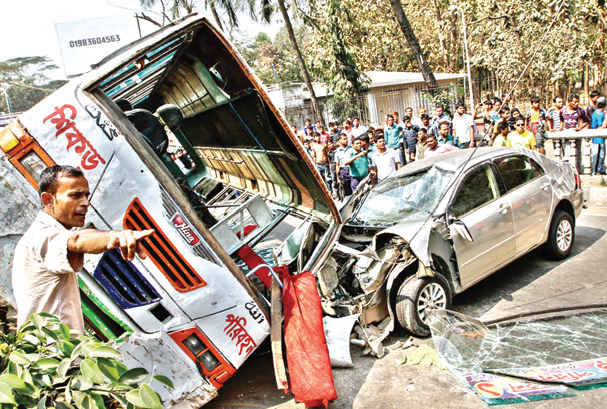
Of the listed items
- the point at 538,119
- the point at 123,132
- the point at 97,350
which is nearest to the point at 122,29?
the point at 538,119

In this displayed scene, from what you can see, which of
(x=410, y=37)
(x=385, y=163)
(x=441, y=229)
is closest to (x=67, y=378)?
(x=441, y=229)

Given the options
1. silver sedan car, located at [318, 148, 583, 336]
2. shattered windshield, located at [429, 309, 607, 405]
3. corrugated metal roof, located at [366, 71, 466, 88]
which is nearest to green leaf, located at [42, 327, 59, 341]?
silver sedan car, located at [318, 148, 583, 336]

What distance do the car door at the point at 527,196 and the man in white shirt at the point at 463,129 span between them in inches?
151

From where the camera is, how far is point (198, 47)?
177 inches

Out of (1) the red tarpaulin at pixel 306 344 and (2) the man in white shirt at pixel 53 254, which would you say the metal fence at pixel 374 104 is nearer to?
(1) the red tarpaulin at pixel 306 344

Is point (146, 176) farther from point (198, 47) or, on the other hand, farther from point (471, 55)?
point (471, 55)

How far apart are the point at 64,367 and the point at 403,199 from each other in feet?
13.5

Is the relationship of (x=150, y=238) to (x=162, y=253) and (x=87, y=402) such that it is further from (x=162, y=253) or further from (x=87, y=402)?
(x=87, y=402)

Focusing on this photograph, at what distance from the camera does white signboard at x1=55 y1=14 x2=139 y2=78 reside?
17.3 metres

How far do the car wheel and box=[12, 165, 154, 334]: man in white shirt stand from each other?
2901mm

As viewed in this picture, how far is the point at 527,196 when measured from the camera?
5.36 m

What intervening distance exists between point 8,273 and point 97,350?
192 centimetres

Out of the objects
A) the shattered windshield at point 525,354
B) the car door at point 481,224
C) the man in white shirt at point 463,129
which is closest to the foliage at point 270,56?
the man in white shirt at point 463,129

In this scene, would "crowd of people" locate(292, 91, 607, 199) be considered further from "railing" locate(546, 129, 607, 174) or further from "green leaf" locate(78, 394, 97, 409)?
"green leaf" locate(78, 394, 97, 409)
